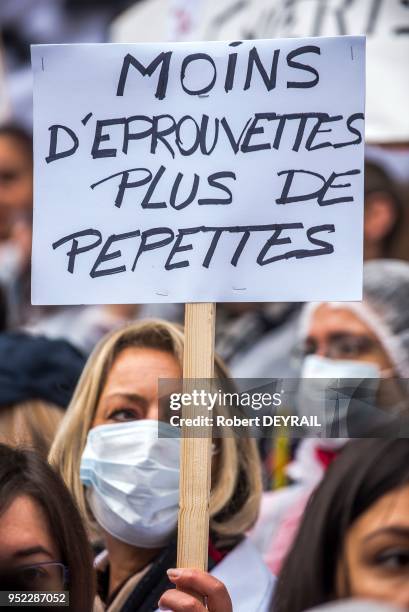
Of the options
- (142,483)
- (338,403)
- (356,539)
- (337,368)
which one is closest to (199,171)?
(338,403)

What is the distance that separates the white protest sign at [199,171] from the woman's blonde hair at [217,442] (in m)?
0.32

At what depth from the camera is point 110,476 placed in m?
2.45

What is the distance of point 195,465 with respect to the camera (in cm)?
216

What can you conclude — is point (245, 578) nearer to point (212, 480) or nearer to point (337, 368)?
point (212, 480)

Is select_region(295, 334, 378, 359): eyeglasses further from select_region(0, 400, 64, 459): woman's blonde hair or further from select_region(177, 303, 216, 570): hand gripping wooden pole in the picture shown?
select_region(177, 303, 216, 570): hand gripping wooden pole

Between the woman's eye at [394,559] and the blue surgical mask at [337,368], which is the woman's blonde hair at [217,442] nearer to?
the woman's eye at [394,559]

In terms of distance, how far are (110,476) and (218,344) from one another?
2527 millimetres

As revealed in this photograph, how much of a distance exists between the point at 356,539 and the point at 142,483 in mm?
759

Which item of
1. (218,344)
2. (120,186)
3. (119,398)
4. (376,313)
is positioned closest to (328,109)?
(120,186)

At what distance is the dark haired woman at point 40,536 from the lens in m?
2.08

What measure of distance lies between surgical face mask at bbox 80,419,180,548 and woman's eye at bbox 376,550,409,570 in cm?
74

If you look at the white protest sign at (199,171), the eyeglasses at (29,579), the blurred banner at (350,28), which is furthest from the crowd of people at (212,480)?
the blurred banner at (350,28)

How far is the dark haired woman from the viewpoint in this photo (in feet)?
6.81

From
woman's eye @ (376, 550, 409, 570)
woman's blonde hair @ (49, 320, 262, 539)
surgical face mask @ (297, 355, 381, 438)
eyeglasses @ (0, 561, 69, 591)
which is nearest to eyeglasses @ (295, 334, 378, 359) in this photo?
woman's blonde hair @ (49, 320, 262, 539)
